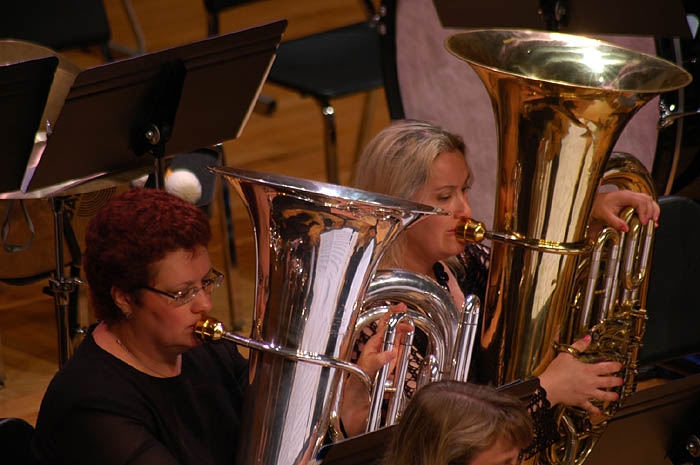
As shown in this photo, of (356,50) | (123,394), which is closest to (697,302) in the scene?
(123,394)

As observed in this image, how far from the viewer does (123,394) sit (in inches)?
57.6

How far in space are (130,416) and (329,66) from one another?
2061 mm

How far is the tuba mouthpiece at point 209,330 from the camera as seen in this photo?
145 cm

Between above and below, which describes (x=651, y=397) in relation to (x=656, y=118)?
below

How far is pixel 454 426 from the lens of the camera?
1.26 metres

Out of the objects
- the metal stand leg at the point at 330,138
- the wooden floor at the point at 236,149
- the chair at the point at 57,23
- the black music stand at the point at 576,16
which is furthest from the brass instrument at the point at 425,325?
the chair at the point at 57,23

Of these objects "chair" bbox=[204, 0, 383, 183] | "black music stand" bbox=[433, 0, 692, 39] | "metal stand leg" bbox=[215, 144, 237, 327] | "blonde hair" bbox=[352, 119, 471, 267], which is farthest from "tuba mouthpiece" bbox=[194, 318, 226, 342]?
"chair" bbox=[204, 0, 383, 183]

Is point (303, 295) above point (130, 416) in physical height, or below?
above

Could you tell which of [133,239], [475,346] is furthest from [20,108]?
[475,346]

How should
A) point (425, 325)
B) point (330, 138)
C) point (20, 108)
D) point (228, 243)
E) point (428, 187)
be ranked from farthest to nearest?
point (330, 138)
point (228, 243)
point (428, 187)
point (20, 108)
point (425, 325)

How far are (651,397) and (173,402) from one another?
77 cm

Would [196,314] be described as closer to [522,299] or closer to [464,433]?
[464,433]

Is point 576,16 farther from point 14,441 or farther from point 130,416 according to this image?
point 14,441

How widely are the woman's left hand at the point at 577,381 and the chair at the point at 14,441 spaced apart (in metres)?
0.84
